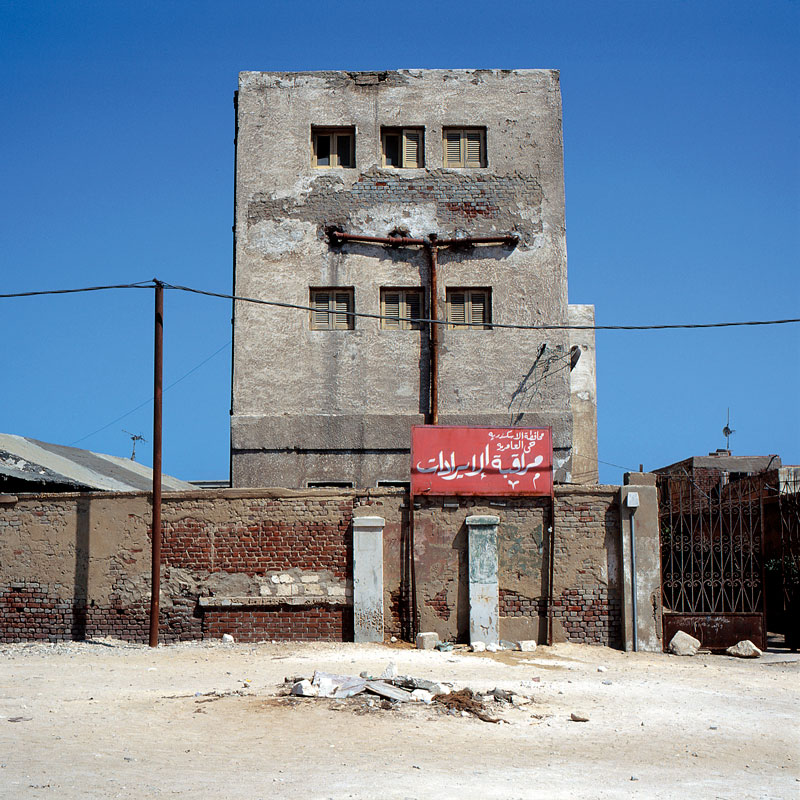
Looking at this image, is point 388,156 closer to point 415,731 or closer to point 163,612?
point 163,612

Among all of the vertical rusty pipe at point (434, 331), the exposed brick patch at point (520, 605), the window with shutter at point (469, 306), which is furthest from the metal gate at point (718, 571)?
the window with shutter at point (469, 306)

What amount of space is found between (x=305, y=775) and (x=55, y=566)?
9.84 meters

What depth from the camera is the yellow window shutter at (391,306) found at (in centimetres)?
2162

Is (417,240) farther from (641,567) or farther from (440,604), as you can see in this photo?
(641,567)

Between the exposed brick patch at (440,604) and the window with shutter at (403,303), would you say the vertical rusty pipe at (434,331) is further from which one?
the exposed brick patch at (440,604)

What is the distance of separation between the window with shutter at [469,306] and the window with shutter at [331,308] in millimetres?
2100

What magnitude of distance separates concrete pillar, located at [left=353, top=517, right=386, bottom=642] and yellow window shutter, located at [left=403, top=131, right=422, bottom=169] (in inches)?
357

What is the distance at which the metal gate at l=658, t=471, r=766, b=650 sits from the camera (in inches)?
631

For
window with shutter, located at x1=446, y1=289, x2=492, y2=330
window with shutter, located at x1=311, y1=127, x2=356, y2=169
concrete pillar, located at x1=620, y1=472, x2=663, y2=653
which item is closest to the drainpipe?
concrete pillar, located at x1=620, y1=472, x2=663, y2=653

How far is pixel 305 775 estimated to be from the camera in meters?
7.85

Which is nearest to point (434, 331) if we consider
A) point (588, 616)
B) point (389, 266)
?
point (389, 266)

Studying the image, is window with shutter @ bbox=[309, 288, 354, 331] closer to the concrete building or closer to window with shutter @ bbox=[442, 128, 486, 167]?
the concrete building

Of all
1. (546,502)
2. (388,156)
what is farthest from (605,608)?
(388,156)

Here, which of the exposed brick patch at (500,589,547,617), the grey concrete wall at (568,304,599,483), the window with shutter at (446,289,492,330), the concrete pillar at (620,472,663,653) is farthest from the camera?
the grey concrete wall at (568,304,599,483)
